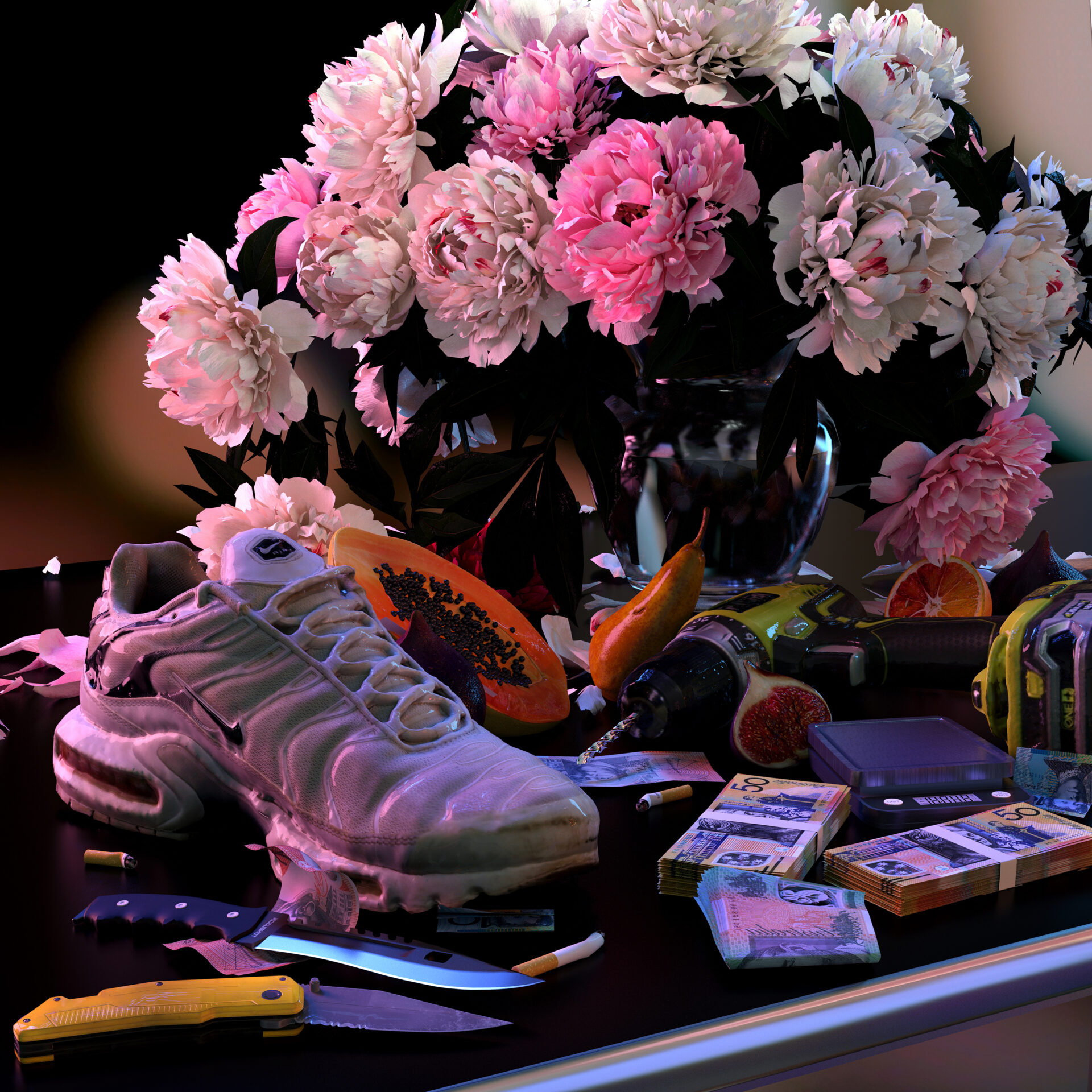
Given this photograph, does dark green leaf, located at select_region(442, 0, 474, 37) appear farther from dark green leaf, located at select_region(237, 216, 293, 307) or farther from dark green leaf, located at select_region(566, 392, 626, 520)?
dark green leaf, located at select_region(566, 392, 626, 520)

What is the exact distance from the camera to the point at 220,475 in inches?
37.8

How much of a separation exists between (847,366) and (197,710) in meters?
0.47

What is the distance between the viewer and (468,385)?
0.89 metres

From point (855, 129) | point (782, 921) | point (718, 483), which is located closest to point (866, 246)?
point (855, 129)

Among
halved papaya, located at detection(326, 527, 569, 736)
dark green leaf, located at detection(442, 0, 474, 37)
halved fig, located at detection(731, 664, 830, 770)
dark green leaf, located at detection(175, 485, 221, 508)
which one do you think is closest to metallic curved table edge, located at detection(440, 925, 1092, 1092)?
halved fig, located at detection(731, 664, 830, 770)

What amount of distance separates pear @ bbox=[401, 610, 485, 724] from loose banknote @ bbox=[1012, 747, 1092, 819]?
0.31 m

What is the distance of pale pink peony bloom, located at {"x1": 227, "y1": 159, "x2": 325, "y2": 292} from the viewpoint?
921 millimetres

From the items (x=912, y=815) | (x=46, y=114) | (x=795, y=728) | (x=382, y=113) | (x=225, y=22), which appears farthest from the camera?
(x=225, y=22)

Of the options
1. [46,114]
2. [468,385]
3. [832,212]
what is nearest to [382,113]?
[468,385]

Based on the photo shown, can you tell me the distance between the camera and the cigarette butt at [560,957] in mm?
430

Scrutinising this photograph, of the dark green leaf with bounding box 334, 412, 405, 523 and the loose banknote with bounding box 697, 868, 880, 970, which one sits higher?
the dark green leaf with bounding box 334, 412, 405, 523

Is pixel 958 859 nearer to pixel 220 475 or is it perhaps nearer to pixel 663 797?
pixel 663 797

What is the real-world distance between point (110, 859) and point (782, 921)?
329 millimetres

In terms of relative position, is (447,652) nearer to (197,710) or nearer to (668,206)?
(197,710)
